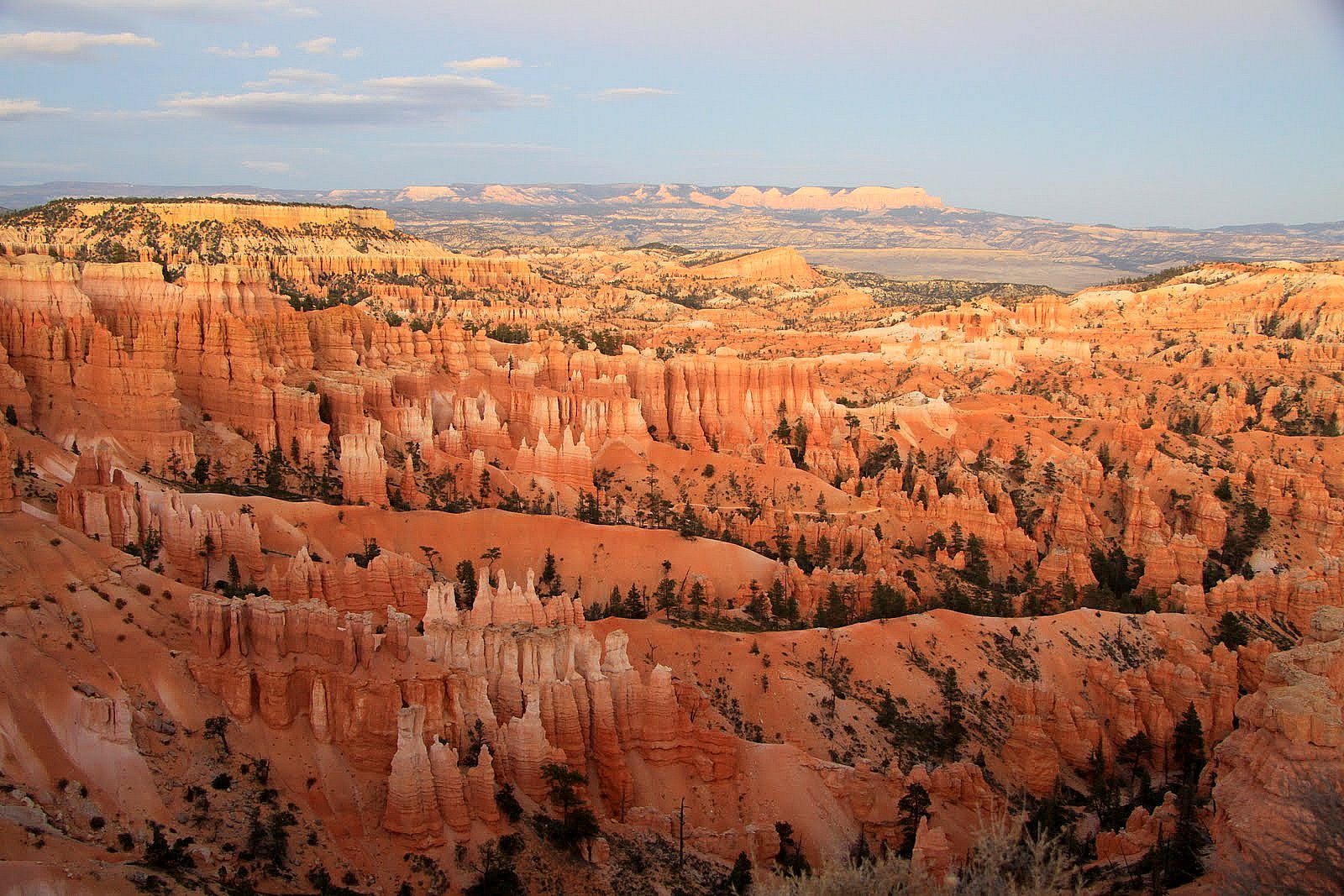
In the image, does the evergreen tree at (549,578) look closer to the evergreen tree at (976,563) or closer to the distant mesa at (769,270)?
the evergreen tree at (976,563)

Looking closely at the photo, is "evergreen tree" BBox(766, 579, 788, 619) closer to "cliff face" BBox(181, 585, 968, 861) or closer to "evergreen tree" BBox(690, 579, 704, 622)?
"evergreen tree" BBox(690, 579, 704, 622)

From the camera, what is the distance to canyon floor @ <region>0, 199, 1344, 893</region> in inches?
882

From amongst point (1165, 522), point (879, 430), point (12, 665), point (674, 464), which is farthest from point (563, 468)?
point (12, 665)

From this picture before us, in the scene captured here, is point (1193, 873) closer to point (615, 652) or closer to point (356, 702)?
point (615, 652)

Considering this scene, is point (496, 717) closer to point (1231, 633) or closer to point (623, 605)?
point (623, 605)

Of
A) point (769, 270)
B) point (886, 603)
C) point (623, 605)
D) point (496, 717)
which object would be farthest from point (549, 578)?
point (769, 270)

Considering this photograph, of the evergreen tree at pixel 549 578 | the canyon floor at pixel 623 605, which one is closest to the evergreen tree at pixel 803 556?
the canyon floor at pixel 623 605

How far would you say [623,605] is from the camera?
129ft

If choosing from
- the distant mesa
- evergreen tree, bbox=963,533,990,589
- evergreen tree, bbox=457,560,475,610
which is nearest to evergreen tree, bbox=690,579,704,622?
evergreen tree, bbox=457,560,475,610

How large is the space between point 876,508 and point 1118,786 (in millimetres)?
21655

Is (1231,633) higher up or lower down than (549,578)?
lower down

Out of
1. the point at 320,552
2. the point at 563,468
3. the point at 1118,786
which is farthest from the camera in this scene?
the point at 563,468

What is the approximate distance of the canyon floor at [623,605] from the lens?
22.4 metres

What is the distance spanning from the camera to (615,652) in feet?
95.7
